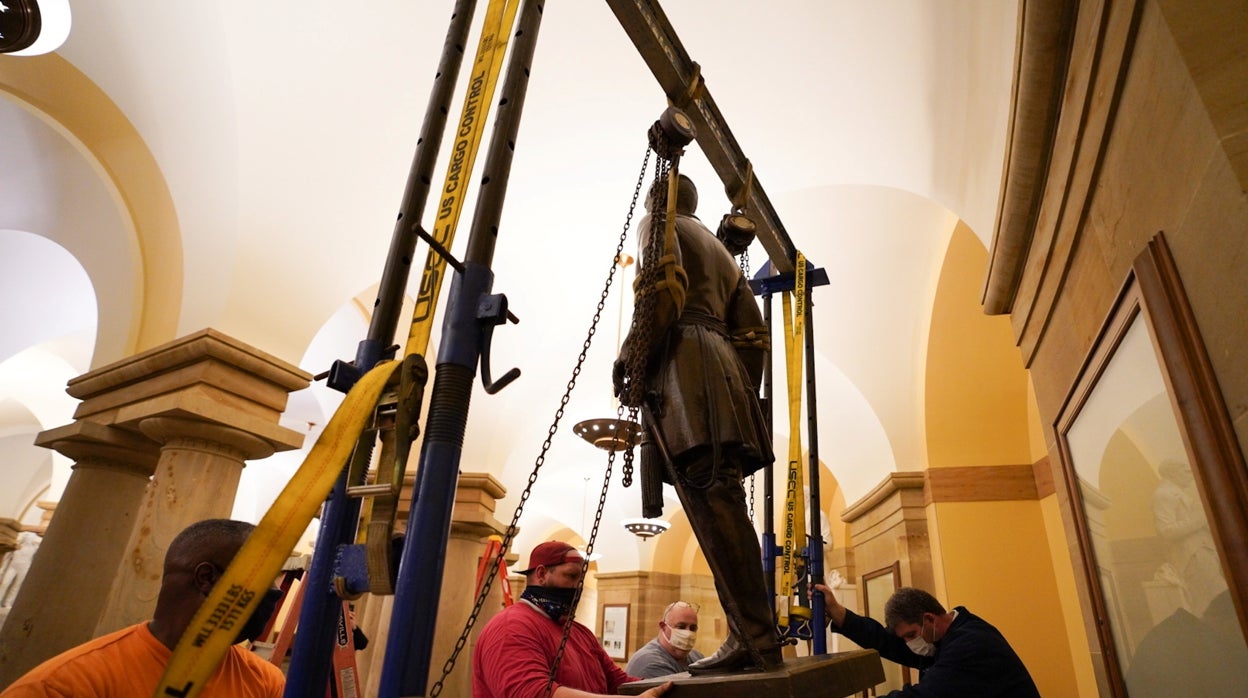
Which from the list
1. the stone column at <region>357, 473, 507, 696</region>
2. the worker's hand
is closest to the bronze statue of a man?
the worker's hand

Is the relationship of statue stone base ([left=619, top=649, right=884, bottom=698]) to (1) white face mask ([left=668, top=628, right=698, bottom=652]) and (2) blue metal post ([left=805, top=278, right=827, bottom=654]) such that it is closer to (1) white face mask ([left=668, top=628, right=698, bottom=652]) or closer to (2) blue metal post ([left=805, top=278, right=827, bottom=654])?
(2) blue metal post ([left=805, top=278, right=827, bottom=654])

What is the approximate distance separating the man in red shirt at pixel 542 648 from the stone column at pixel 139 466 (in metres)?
2.38

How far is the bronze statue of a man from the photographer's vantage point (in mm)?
2090

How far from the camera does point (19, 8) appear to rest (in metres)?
2.87

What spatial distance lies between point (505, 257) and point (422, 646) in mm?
5789

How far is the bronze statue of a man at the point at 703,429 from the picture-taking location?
6.86ft

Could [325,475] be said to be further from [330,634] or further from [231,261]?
[231,261]

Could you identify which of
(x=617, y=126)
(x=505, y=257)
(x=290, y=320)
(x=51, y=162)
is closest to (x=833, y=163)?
(x=617, y=126)

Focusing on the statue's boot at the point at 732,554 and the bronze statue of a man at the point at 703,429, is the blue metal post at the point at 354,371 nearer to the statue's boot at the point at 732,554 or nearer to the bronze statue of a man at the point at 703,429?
the bronze statue of a man at the point at 703,429

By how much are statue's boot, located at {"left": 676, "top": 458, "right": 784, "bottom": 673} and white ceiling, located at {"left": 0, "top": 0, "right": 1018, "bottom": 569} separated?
107 inches

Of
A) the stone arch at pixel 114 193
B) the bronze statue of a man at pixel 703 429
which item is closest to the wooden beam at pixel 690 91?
the bronze statue of a man at pixel 703 429

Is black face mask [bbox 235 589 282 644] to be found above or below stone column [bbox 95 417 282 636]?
below

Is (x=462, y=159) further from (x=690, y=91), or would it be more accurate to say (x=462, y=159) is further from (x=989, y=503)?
(x=989, y=503)

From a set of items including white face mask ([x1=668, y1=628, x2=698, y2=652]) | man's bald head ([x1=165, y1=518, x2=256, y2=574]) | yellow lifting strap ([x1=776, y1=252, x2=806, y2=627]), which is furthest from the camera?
white face mask ([x1=668, y1=628, x2=698, y2=652])
